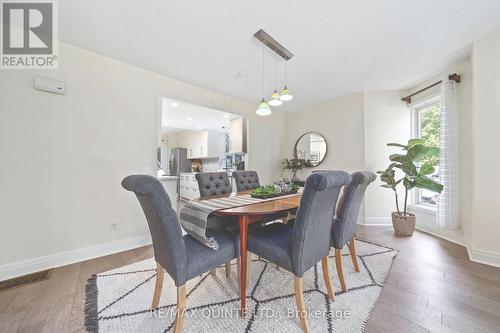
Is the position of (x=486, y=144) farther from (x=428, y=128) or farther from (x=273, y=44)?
(x=273, y=44)

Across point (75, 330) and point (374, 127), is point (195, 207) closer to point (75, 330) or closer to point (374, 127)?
point (75, 330)

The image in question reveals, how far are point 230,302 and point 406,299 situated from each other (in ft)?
4.63

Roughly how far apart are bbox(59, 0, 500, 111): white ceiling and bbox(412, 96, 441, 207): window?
2.01 feet

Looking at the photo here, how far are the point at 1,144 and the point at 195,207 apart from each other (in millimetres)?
2030

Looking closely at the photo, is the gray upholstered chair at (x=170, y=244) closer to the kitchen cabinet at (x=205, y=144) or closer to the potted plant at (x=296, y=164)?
the potted plant at (x=296, y=164)

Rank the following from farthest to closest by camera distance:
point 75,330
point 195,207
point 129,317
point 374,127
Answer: point 374,127 → point 195,207 → point 129,317 → point 75,330

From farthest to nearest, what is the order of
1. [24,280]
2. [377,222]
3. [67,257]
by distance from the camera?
[377,222] < [67,257] < [24,280]

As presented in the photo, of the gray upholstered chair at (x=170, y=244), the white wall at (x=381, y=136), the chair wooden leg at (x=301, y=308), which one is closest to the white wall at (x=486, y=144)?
the white wall at (x=381, y=136)

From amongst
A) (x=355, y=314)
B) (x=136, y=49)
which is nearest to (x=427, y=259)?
(x=355, y=314)

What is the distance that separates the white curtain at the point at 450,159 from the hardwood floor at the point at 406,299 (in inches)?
23.1

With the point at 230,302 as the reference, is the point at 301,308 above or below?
above

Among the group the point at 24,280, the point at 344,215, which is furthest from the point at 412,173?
the point at 24,280

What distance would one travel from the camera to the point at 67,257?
6.69 ft

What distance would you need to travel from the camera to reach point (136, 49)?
2.19m
